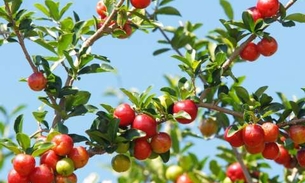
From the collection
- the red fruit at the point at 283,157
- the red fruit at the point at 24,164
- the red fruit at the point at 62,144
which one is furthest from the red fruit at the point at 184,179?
the red fruit at the point at 24,164

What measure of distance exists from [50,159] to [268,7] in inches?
53.3

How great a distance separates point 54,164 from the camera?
12.5 feet

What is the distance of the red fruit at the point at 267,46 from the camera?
435 cm

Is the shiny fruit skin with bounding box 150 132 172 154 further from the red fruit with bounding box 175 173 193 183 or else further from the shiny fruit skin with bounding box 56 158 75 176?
the red fruit with bounding box 175 173 193 183

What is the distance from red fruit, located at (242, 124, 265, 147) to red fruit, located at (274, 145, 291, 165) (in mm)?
966

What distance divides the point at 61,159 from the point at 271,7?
1.32 m

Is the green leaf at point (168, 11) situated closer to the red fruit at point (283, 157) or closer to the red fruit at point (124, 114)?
the red fruit at point (283, 157)

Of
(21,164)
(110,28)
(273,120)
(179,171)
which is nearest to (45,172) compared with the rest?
(21,164)

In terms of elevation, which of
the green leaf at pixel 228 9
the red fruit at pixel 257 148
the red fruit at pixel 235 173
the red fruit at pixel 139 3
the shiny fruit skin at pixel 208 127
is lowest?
the red fruit at pixel 235 173

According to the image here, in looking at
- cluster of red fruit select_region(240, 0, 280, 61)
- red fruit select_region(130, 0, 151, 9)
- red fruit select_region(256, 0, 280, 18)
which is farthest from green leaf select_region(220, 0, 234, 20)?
red fruit select_region(130, 0, 151, 9)

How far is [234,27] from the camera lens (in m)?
4.53

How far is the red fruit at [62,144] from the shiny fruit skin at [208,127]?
6.06 ft

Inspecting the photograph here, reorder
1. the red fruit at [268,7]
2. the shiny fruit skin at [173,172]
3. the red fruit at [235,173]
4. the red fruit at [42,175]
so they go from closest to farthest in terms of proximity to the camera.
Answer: the red fruit at [42,175] → the red fruit at [268,7] → the red fruit at [235,173] → the shiny fruit skin at [173,172]

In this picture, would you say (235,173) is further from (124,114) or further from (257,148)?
(124,114)
